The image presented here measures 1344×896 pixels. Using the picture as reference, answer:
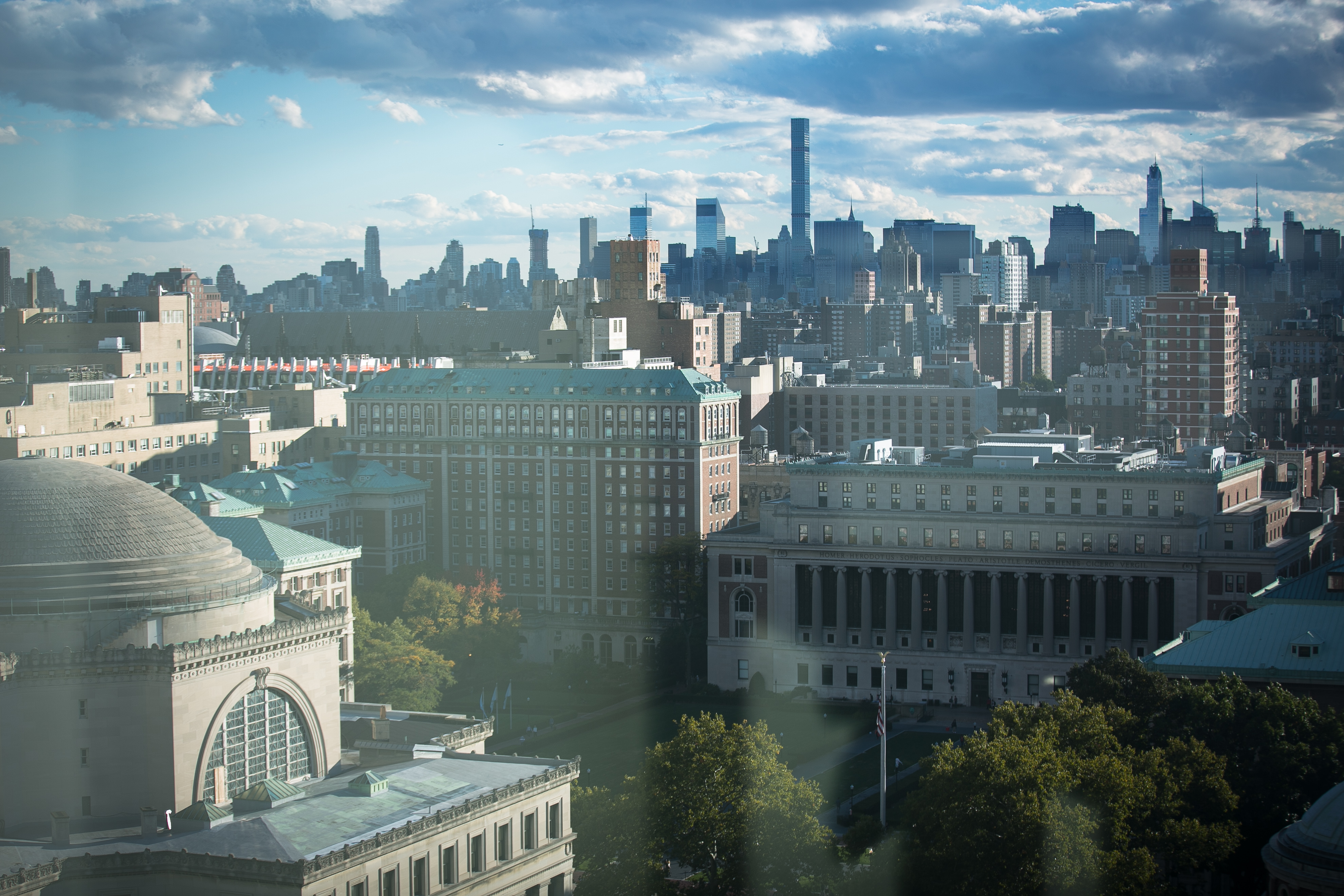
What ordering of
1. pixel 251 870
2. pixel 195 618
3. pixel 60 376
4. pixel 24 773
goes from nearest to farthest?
pixel 251 870 < pixel 24 773 < pixel 195 618 < pixel 60 376

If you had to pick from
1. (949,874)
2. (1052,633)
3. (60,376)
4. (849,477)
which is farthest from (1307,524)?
(60,376)

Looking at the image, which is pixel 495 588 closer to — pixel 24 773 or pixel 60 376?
pixel 60 376

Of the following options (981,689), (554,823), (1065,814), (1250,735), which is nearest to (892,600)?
(981,689)

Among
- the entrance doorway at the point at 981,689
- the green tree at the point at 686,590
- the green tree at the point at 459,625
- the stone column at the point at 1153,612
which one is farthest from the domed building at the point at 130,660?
the stone column at the point at 1153,612

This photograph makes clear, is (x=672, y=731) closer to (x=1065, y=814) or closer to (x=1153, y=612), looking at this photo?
(x=1153, y=612)

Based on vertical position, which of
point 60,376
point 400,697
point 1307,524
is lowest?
point 400,697

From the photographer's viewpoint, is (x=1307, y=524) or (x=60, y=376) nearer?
(x=1307, y=524)
